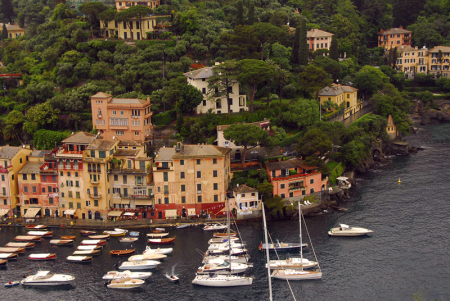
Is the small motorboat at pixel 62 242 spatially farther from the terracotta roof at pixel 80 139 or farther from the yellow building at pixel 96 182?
the terracotta roof at pixel 80 139

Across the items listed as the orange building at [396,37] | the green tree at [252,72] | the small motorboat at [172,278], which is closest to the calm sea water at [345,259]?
the small motorboat at [172,278]

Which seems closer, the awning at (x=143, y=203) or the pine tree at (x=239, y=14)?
the awning at (x=143, y=203)

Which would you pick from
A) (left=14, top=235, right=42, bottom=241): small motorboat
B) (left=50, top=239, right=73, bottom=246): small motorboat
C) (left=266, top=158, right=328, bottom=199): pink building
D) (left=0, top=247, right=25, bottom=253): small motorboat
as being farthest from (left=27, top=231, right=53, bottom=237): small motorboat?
(left=266, top=158, right=328, bottom=199): pink building

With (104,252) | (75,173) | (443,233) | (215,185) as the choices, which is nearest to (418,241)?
(443,233)

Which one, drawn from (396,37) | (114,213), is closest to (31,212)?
(114,213)

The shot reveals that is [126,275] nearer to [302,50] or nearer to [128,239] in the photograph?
[128,239]

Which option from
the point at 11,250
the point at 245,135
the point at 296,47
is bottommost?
the point at 11,250

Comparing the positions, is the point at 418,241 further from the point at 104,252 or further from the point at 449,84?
the point at 449,84
